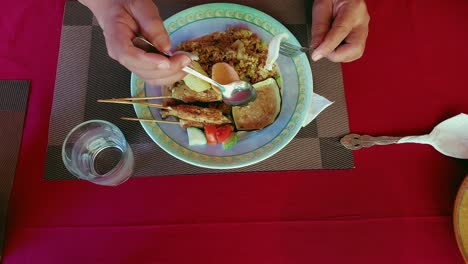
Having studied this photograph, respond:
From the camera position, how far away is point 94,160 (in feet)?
3.74

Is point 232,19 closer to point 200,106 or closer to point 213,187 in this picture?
point 200,106

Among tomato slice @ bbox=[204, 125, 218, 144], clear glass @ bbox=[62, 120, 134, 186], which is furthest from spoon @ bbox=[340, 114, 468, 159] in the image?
clear glass @ bbox=[62, 120, 134, 186]

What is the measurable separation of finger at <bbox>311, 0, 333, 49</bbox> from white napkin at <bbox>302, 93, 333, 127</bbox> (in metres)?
0.24

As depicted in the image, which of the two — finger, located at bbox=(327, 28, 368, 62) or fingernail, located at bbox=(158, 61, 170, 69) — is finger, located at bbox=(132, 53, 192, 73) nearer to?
fingernail, located at bbox=(158, 61, 170, 69)

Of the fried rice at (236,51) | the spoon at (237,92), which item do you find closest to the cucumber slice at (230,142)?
the spoon at (237,92)

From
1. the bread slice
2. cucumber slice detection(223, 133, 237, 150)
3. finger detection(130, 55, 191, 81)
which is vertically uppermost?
finger detection(130, 55, 191, 81)

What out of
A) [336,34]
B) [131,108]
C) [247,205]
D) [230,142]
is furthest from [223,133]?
[336,34]

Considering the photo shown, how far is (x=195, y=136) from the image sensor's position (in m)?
1.07

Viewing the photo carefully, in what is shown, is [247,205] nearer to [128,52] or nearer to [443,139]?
[128,52]

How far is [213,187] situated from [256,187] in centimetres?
15

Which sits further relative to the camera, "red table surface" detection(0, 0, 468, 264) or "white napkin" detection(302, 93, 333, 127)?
"white napkin" detection(302, 93, 333, 127)

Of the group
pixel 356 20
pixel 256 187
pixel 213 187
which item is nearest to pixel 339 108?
pixel 356 20

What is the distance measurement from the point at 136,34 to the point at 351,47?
68cm

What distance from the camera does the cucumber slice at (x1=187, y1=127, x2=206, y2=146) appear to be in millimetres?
1060
